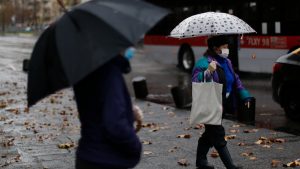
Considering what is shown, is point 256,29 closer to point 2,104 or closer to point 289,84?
point 289,84

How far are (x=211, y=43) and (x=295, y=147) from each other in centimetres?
262

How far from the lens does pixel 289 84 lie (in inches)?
438

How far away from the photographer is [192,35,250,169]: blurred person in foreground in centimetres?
624

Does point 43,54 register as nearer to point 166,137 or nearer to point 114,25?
point 114,25

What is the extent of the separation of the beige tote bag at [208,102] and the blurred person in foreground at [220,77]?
7cm

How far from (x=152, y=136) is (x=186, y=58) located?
46.1 feet

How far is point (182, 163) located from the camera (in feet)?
A: 23.8

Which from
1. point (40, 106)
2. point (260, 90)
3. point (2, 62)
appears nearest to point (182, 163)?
point (40, 106)

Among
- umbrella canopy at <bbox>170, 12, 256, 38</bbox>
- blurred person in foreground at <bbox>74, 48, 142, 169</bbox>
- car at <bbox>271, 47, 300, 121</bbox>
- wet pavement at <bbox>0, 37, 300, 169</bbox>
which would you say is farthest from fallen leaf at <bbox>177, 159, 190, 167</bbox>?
car at <bbox>271, 47, 300, 121</bbox>

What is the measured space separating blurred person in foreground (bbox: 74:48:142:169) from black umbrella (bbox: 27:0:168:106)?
0.15 metres

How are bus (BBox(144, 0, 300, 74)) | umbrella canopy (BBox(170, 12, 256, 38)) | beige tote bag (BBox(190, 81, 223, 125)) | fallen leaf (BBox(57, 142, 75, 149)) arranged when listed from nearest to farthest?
beige tote bag (BBox(190, 81, 223, 125)) < umbrella canopy (BBox(170, 12, 256, 38)) < fallen leaf (BBox(57, 142, 75, 149)) < bus (BBox(144, 0, 300, 74))

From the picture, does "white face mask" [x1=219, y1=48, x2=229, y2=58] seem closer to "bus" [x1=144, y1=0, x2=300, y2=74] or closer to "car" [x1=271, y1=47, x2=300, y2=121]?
"car" [x1=271, y1=47, x2=300, y2=121]

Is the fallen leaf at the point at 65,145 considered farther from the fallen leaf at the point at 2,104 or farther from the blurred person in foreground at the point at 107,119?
the fallen leaf at the point at 2,104

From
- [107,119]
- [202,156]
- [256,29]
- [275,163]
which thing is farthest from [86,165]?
[256,29]
